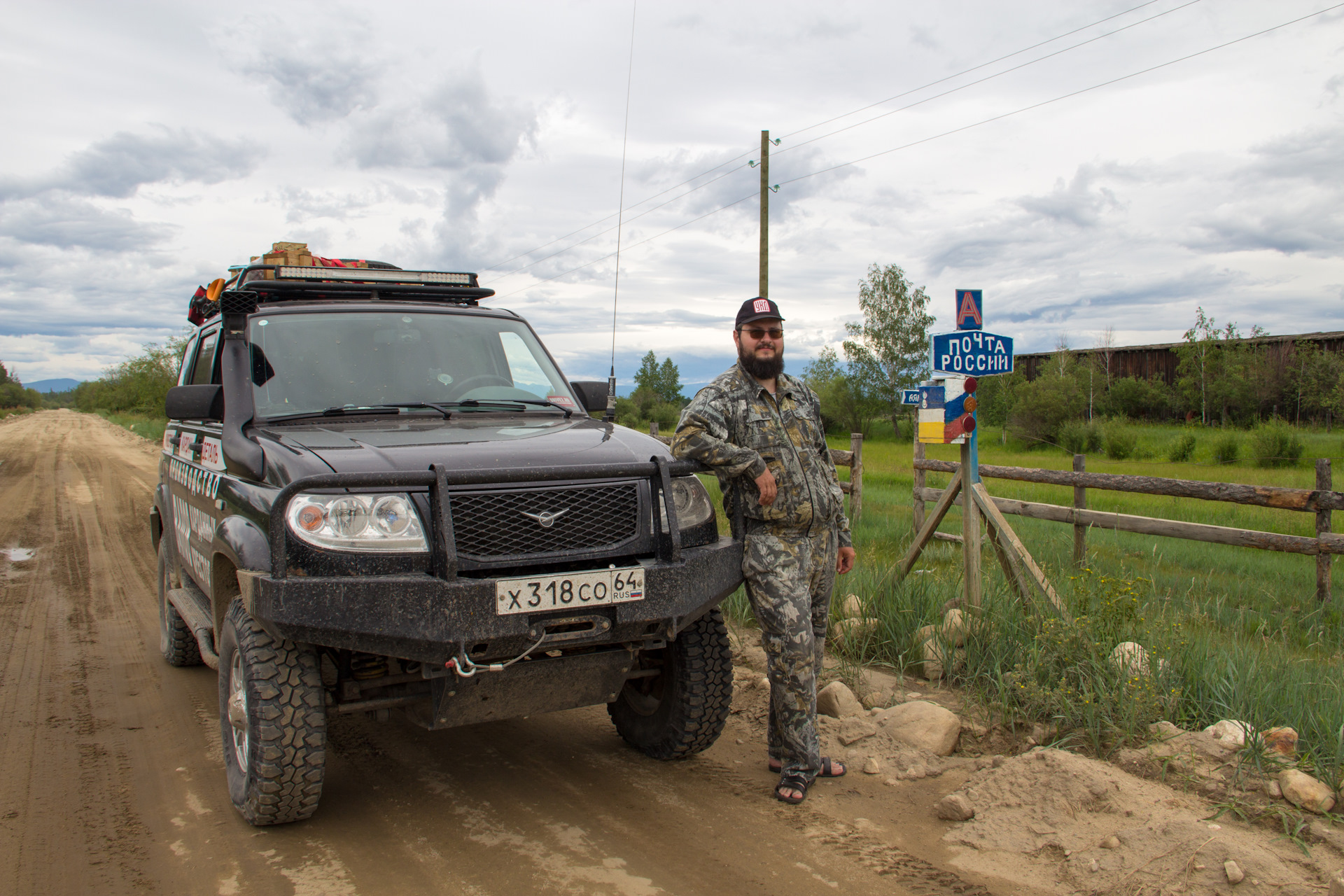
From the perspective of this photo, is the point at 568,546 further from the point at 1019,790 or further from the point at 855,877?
the point at 1019,790

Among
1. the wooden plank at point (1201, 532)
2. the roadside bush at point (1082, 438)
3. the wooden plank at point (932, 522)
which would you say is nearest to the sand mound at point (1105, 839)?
the wooden plank at point (932, 522)

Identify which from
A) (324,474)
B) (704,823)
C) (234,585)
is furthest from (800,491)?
(234,585)

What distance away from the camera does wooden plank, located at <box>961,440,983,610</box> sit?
5801mm

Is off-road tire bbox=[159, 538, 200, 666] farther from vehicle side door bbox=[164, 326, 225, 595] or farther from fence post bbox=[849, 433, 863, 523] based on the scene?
fence post bbox=[849, 433, 863, 523]

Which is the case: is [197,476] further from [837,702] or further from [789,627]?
[837,702]

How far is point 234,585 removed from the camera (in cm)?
387

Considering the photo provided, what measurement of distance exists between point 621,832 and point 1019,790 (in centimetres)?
163

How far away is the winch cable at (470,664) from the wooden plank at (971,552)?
3468mm

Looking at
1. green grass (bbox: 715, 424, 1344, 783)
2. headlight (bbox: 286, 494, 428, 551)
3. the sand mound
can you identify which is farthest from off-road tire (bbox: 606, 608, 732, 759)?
green grass (bbox: 715, 424, 1344, 783)

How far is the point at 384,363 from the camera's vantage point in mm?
4426

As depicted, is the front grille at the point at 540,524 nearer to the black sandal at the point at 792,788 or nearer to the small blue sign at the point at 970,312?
the black sandal at the point at 792,788

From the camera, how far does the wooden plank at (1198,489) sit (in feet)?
23.5

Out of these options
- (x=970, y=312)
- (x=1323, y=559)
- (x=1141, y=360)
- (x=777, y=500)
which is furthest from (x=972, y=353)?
(x=1141, y=360)

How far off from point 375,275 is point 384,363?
95 cm
